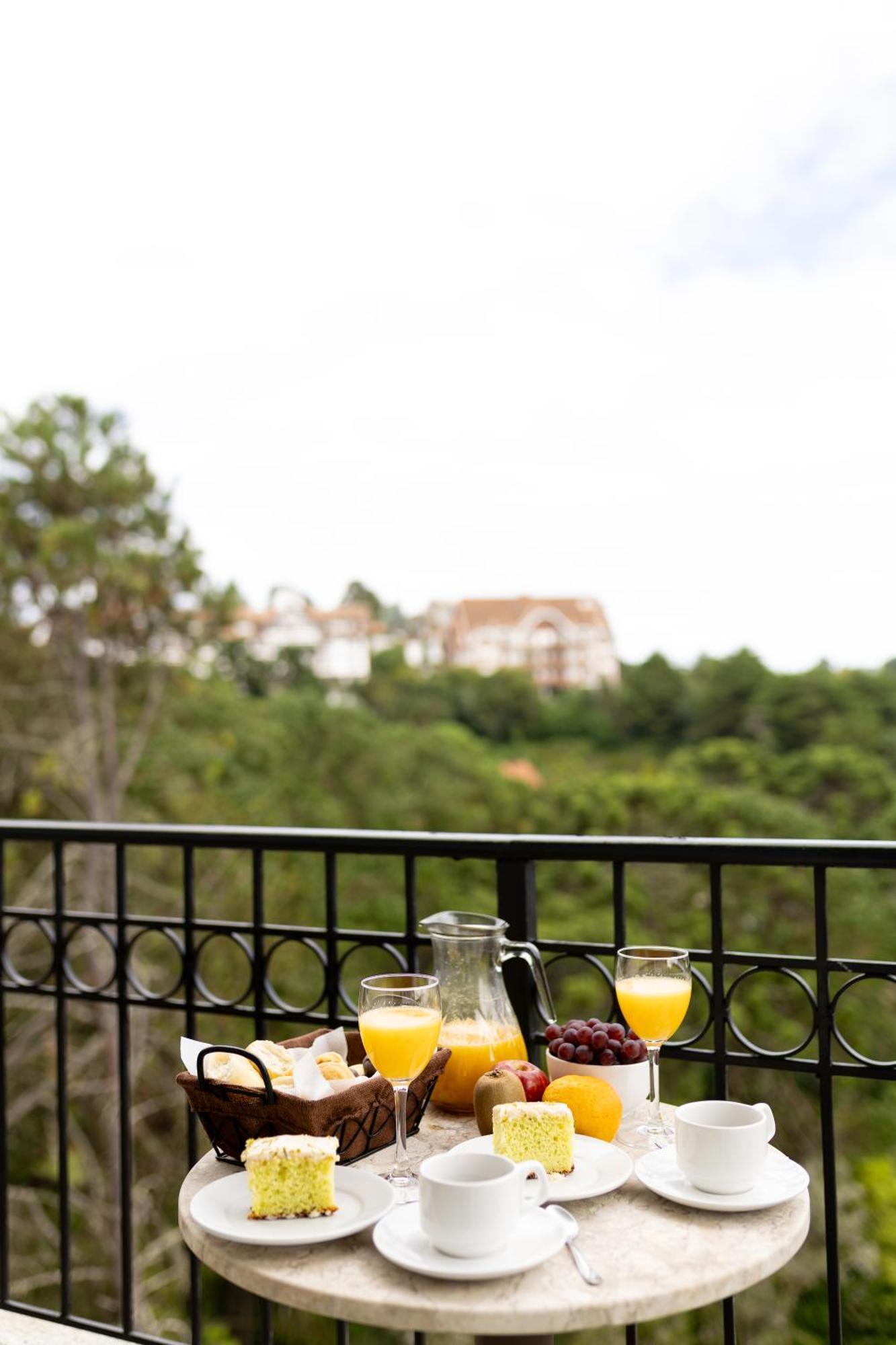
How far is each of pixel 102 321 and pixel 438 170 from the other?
6.54 m

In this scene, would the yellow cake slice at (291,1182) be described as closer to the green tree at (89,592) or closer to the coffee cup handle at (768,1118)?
the coffee cup handle at (768,1118)

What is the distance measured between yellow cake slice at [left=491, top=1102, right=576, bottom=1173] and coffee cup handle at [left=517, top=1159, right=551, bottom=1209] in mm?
32

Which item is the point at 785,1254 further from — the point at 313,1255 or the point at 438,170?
the point at 438,170

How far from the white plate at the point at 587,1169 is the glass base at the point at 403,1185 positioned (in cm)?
6

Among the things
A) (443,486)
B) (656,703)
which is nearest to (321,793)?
(656,703)

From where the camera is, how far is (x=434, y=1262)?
36.7 inches

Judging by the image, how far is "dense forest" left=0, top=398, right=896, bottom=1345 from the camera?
34.3 feet

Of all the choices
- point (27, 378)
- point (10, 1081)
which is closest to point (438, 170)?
point (27, 378)

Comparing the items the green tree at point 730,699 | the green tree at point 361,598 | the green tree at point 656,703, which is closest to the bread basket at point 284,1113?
the green tree at point 730,699

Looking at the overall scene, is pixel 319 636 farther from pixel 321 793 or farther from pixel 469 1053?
pixel 469 1053

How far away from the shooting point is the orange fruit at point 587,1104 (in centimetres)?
122

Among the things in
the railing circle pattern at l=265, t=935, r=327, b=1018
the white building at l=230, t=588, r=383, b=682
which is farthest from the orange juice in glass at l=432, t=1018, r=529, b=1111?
the white building at l=230, t=588, r=383, b=682

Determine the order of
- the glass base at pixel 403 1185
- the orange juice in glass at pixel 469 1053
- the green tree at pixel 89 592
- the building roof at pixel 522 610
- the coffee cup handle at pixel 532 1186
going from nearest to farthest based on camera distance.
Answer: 1. the coffee cup handle at pixel 532 1186
2. the glass base at pixel 403 1185
3. the orange juice in glass at pixel 469 1053
4. the green tree at pixel 89 592
5. the building roof at pixel 522 610

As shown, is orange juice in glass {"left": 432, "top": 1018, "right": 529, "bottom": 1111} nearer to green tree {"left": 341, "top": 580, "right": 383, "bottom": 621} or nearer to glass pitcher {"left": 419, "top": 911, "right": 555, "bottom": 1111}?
glass pitcher {"left": 419, "top": 911, "right": 555, "bottom": 1111}
